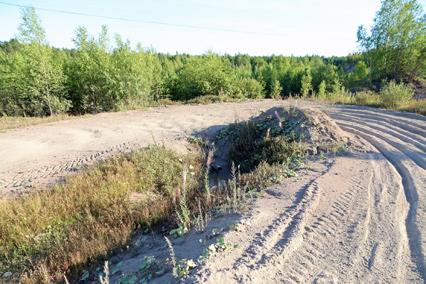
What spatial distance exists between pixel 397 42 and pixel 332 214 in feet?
102

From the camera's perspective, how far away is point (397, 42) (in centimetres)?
2847

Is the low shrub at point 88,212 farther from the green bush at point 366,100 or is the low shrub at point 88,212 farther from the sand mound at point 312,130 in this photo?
the green bush at point 366,100

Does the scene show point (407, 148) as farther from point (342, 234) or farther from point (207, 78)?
point (207, 78)

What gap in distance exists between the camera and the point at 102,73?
72.6ft

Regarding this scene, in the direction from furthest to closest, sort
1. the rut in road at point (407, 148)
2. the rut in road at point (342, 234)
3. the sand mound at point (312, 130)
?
the sand mound at point (312, 130) → the rut in road at point (407, 148) → the rut in road at point (342, 234)

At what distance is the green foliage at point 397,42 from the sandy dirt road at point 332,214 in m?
23.7

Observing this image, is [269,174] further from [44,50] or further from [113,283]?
[44,50]

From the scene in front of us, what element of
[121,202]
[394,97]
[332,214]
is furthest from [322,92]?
[332,214]

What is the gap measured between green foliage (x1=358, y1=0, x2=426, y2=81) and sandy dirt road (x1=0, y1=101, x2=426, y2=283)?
23694 mm

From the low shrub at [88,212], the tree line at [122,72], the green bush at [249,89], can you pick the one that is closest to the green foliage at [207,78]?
the tree line at [122,72]

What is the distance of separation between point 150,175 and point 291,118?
14.5 ft

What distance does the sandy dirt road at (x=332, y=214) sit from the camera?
3.07 meters

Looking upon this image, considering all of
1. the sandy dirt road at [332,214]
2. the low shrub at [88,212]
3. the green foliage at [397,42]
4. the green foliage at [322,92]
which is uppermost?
the green foliage at [397,42]

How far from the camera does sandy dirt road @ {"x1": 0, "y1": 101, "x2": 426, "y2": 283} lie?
3.07 m
